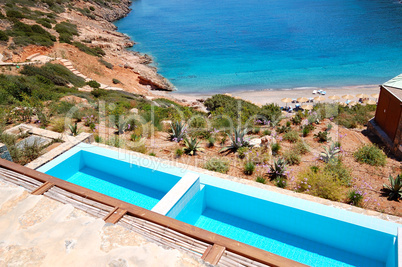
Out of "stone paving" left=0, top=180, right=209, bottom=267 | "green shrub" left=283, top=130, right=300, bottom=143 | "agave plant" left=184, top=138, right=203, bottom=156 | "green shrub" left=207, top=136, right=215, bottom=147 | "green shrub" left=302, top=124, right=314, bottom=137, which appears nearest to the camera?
"stone paving" left=0, top=180, right=209, bottom=267

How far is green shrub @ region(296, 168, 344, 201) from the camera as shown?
5840 mm

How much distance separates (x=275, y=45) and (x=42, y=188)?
45.6m

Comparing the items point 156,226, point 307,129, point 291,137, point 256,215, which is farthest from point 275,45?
point 156,226

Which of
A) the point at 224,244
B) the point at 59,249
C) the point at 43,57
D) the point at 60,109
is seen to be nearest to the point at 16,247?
the point at 59,249

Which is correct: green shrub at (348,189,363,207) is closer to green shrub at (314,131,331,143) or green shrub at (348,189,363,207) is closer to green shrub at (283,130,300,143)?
green shrub at (283,130,300,143)

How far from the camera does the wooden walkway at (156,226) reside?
242 centimetres

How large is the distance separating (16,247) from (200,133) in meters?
7.35

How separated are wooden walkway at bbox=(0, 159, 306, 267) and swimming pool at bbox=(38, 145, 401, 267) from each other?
1677mm

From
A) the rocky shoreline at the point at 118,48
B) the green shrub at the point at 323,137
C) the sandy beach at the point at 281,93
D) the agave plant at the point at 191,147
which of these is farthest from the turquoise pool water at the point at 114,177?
the rocky shoreline at the point at 118,48

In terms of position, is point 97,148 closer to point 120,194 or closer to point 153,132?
point 120,194

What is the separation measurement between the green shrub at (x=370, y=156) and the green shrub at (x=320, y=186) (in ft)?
7.15

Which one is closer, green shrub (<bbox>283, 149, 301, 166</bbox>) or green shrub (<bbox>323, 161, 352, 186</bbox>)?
green shrub (<bbox>323, 161, 352, 186</bbox>)

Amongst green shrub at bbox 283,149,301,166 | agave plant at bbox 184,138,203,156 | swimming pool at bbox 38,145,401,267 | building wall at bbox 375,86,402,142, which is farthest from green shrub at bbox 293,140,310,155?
building wall at bbox 375,86,402,142

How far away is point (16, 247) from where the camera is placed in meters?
2.26
